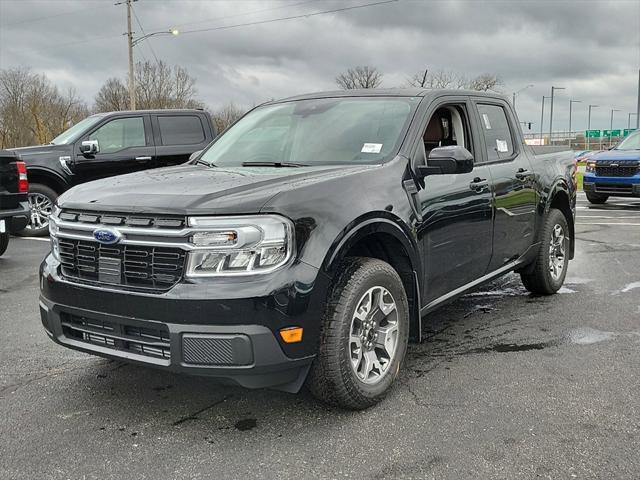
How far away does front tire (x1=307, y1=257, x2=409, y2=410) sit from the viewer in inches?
122

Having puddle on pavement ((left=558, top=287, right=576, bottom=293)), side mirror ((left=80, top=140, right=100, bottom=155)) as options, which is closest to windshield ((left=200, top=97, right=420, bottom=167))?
puddle on pavement ((left=558, top=287, right=576, bottom=293))

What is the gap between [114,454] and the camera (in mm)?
2924

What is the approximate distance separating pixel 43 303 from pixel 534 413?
272 centimetres

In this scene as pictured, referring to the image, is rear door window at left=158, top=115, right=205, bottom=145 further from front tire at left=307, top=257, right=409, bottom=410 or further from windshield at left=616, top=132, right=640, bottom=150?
windshield at left=616, top=132, right=640, bottom=150

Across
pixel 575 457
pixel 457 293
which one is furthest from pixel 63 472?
pixel 457 293

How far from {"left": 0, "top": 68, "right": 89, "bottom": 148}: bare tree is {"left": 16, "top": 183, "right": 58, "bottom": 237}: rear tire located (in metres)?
50.1

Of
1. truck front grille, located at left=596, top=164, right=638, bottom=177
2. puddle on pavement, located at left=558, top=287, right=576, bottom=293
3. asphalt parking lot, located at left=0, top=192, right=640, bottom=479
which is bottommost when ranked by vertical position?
puddle on pavement, located at left=558, top=287, right=576, bottom=293

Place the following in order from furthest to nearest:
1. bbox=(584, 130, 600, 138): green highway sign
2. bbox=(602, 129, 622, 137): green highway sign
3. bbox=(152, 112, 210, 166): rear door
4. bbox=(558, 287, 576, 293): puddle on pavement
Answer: bbox=(584, 130, 600, 138): green highway sign < bbox=(602, 129, 622, 137): green highway sign < bbox=(152, 112, 210, 166): rear door < bbox=(558, 287, 576, 293): puddle on pavement

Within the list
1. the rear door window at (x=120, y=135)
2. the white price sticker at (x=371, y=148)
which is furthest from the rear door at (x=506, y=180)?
the rear door window at (x=120, y=135)

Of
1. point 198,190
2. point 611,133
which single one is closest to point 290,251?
point 198,190

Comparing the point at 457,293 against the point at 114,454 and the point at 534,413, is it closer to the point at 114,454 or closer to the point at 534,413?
the point at 534,413

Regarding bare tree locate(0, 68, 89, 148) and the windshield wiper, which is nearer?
the windshield wiper

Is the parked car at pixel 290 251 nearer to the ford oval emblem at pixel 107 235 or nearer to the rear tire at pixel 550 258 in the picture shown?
the ford oval emblem at pixel 107 235

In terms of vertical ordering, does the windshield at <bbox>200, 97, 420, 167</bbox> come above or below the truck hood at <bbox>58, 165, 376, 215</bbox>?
above
